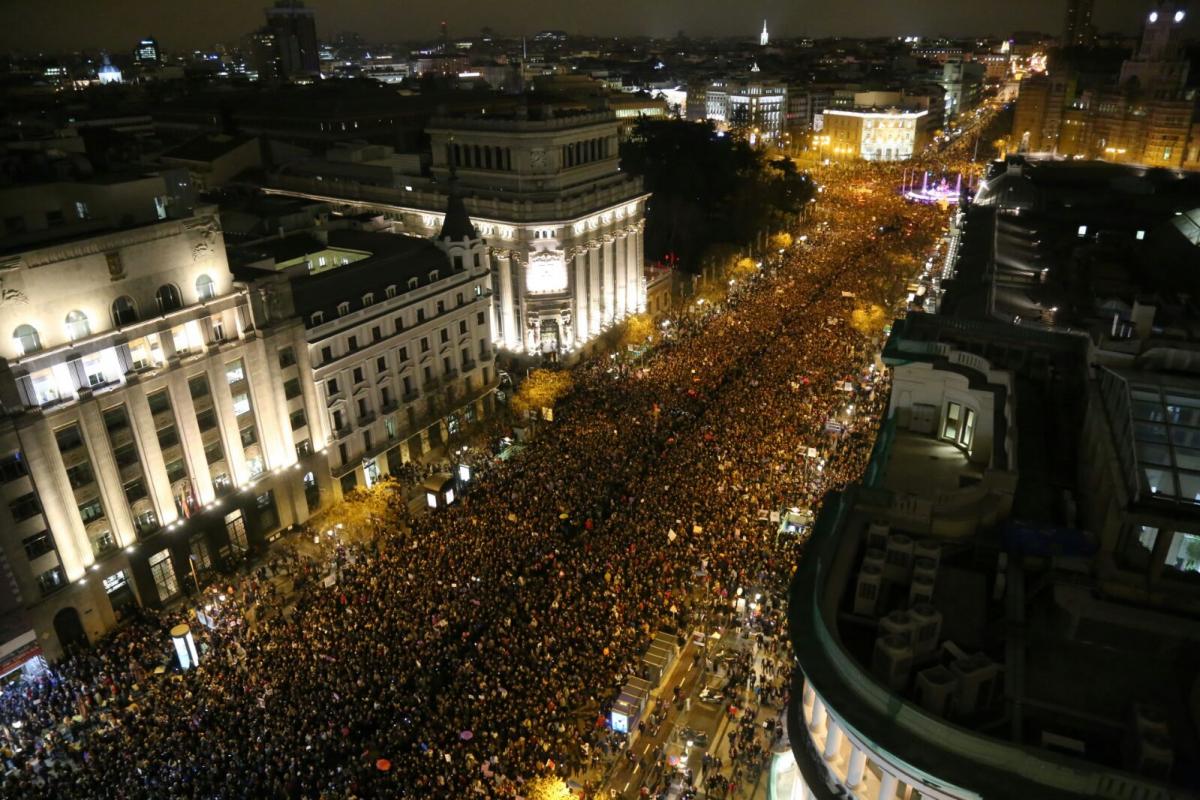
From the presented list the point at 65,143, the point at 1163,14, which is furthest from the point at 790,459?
the point at 1163,14

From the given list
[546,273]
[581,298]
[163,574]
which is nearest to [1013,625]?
[163,574]

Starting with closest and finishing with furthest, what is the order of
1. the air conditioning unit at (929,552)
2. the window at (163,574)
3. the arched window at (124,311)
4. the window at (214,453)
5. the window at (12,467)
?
the air conditioning unit at (929,552) < the window at (12,467) < the arched window at (124,311) < the window at (163,574) < the window at (214,453)

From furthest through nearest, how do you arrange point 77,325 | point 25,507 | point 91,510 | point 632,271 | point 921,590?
1. point 632,271
2. point 91,510
3. point 77,325
4. point 25,507
5. point 921,590

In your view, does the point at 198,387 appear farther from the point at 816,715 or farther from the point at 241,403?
the point at 816,715

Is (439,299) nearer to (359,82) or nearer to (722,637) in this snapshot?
(722,637)

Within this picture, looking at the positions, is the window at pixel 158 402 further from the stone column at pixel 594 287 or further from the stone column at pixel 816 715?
the stone column at pixel 594 287

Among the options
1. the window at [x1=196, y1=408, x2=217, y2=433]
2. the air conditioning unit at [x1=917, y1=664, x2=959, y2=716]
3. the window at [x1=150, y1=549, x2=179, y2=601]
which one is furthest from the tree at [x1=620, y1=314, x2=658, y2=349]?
the air conditioning unit at [x1=917, y1=664, x2=959, y2=716]

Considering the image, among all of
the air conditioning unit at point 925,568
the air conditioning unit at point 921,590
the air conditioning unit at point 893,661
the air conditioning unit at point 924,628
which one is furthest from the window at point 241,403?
the air conditioning unit at point 924,628
